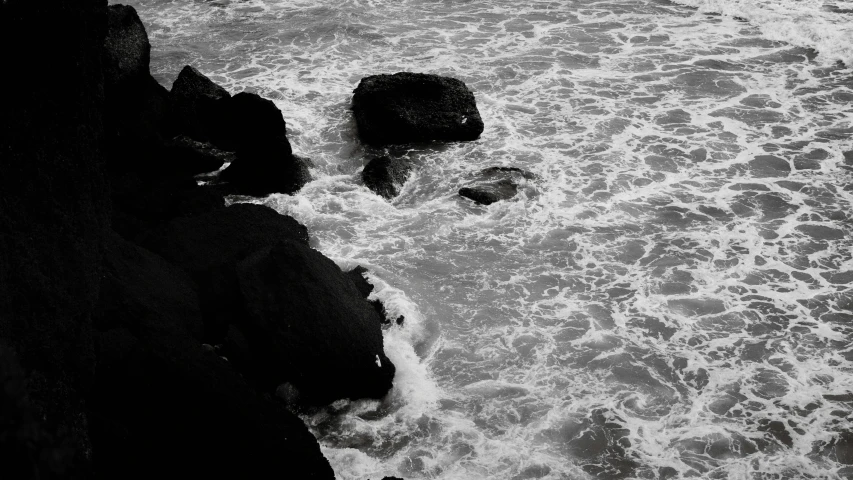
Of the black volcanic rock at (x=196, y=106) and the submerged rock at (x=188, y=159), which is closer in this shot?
the submerged rock at (x=188, y=159)

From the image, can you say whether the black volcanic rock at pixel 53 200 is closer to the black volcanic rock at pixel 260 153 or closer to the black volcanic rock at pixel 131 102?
the black volcanic rock at pixel 260 153

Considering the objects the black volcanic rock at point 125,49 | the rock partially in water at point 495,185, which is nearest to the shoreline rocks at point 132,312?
the black volcanic rock at point 125,49

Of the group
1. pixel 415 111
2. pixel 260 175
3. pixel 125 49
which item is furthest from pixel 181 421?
pixel 415 111

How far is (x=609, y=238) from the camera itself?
10156mm

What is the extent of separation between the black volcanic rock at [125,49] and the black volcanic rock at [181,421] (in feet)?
21.0

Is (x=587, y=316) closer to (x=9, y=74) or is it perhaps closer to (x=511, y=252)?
(x=511, y=252)

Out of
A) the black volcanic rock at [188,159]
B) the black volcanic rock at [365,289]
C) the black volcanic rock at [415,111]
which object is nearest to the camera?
the black volcanic rock at [365,289]

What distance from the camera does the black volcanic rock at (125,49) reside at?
37.0 ft

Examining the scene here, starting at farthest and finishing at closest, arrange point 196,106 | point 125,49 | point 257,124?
point 196,106 < point 125,49 < point 257,124

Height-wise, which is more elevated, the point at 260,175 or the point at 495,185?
the point at 260,175

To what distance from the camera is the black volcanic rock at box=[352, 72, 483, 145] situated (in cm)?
1261

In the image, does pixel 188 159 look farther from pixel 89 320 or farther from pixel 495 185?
pixel 89 320

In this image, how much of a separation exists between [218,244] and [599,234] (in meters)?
4.80

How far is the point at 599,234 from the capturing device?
10.2m
